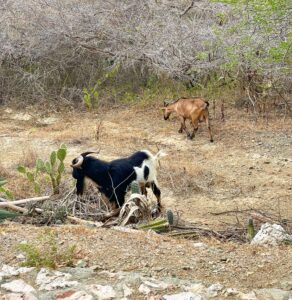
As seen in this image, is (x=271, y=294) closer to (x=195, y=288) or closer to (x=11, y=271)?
(x=195, y=288)

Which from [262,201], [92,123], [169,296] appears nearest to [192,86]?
[92,123]

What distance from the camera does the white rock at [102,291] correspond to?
401cm

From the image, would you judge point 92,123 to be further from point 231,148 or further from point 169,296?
point 169,296

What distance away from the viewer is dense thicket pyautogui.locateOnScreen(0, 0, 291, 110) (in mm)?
15609

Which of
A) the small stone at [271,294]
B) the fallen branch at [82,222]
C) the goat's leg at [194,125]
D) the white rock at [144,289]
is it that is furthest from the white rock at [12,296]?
the goat's leg at [194,125]

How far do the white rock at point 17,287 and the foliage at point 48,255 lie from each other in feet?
0.82

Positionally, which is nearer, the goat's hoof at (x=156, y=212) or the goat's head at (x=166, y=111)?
the goat's hoof at (x=156, y=212)

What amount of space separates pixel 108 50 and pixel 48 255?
1274 centimetres

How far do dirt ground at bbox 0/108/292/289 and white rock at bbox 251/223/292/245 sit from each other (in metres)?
0.33

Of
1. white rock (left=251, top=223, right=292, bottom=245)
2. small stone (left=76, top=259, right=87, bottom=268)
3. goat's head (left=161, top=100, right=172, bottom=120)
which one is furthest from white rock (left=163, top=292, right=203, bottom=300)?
goat's head (left=161, top=100, right=172, bottom=120)

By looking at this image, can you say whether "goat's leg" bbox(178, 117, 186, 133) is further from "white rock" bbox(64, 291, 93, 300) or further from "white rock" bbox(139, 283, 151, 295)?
"white rock" bbox(64, 291, 93, 300)

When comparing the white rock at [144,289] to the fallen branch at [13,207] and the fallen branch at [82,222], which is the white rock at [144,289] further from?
the fallen branch at [13,207]

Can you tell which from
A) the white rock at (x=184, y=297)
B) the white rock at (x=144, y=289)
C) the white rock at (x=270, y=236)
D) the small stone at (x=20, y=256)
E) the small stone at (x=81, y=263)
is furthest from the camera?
the white rock at (x=270, y=236)

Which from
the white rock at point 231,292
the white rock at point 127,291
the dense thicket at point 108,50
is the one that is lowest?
the white rock at point 127,291
